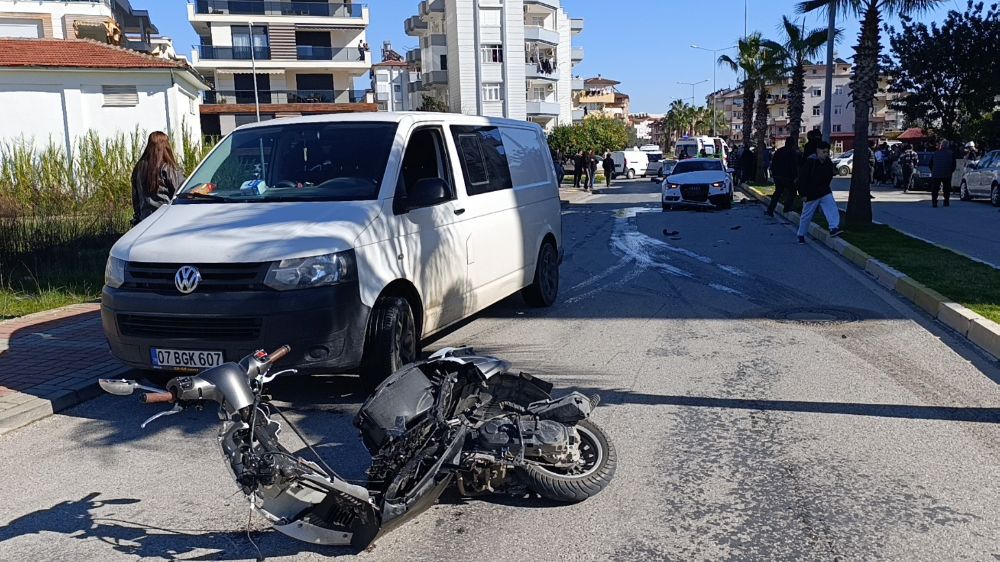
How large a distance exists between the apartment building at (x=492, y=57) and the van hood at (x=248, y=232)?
56.7m

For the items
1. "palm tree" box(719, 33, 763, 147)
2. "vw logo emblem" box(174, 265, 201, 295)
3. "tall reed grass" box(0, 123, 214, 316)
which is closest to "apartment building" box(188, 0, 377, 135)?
"palm tree" box(719, 33, 763, 147)

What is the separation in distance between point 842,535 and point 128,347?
4.55 metres

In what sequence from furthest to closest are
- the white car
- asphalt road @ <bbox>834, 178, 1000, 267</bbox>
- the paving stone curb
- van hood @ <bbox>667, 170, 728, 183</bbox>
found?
van hood @ <bbox>667, 170, 728, 183</bbox>, the white car, asphalt road @ <bbox>834, 178, 1000, 267</bbox>, the paving stone curb

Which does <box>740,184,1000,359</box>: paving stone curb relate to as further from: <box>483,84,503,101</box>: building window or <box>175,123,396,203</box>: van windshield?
<box>483,84,503,101</box>: building window

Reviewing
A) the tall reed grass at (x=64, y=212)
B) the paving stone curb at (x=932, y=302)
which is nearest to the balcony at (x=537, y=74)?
the tall reed grass at (x=64, y=212)

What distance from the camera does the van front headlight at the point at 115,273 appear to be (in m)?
5.83

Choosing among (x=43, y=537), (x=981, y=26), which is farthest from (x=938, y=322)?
(x=981, y=26)

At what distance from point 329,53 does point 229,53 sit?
6.67 meters

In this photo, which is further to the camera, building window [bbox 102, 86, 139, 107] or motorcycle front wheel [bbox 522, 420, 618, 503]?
building window [bbox 102, 86, 139, 107]

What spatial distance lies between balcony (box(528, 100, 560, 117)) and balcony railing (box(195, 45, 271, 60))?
21.0 meters

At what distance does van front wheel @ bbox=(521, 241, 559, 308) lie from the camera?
9438mm

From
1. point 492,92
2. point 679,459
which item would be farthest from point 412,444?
point 492,92

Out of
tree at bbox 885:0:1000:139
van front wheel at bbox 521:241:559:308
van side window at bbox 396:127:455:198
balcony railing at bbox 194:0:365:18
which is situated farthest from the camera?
balcony railing at bbox 194:0:365:18

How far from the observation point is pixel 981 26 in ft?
134
